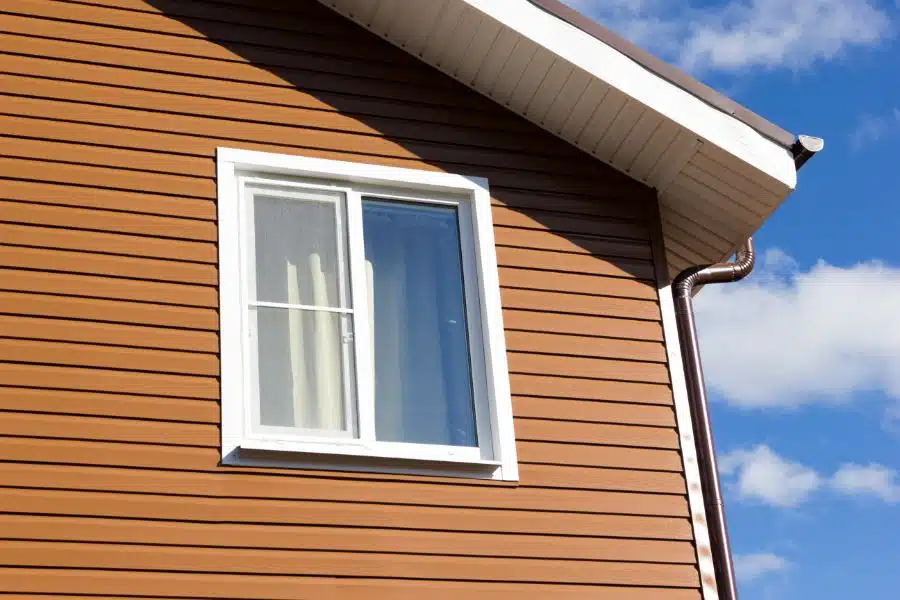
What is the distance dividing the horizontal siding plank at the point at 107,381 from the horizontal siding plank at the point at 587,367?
164 cm

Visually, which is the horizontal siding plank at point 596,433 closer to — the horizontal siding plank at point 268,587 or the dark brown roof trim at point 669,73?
the horizontal siding plank at point 268,587

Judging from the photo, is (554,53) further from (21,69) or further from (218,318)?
(21,69)

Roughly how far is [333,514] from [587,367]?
168cm

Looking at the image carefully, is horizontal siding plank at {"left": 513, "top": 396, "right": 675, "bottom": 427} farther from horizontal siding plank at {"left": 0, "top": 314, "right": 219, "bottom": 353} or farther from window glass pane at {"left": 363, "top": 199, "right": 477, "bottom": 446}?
horizontal siding plank at {"left": 0, "top": 314, "right": 219, "bottom": 353}

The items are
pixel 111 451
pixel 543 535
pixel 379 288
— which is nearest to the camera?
pixel 111 451

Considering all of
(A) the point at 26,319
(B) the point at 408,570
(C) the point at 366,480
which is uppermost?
(A) the point at 26,319

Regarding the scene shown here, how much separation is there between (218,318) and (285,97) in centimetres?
143

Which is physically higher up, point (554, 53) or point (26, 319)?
point (554, 53)

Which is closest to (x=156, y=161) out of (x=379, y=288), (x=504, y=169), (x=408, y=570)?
(x=379, y=288)

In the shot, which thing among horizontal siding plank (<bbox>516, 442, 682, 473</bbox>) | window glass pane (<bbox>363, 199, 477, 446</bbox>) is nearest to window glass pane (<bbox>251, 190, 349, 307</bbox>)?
window glass pane (<bbox>363, 199, 477, 446</bbox>)

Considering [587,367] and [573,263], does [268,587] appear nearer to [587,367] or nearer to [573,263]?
[587,367]

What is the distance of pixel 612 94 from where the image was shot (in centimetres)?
741

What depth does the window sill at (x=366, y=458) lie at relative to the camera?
20.4 feet

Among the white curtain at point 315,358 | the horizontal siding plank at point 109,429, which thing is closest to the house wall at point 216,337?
the horizontal siding plank at point 109,429
